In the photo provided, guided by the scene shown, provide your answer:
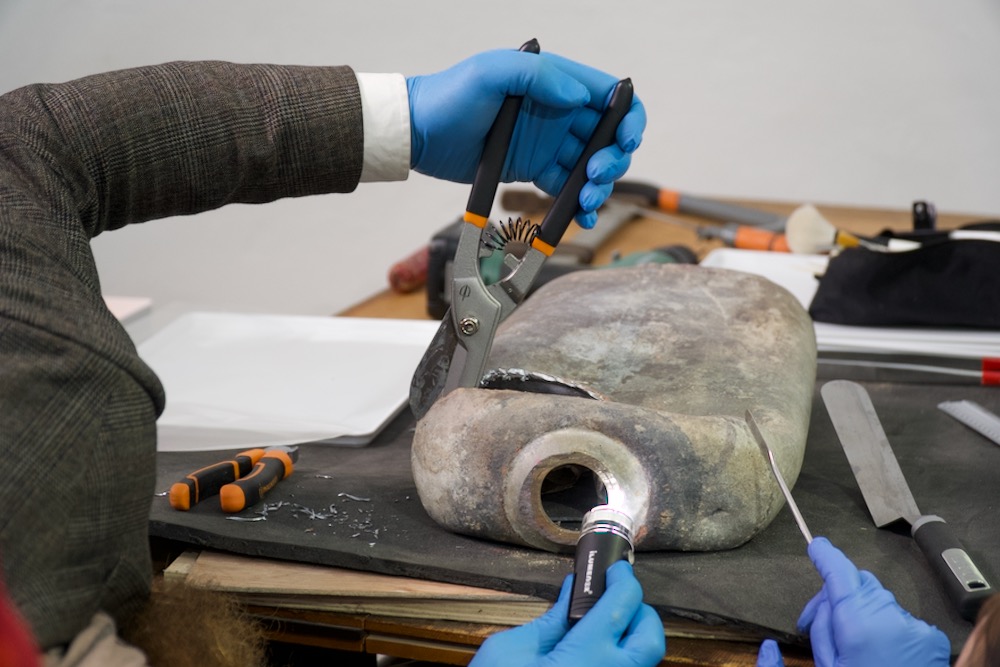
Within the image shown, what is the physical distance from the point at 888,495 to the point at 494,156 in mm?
505

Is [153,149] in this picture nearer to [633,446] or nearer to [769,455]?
[633,446]

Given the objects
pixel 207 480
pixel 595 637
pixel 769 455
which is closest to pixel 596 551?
pixel 595 637

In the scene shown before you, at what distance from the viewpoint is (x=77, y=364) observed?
25.8 inches

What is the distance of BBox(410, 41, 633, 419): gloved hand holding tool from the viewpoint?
39.2 inches

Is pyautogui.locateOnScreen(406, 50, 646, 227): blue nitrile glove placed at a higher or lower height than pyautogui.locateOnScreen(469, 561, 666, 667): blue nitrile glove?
higher

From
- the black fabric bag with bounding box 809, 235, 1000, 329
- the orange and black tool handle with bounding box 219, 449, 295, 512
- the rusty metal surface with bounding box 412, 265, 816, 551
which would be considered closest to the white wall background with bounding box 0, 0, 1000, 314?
the black fabric bag with bounding box 809, 235, 1000, 329

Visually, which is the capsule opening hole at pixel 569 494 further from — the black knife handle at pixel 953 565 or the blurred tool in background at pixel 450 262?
the blurred tool in background at pixel 450 262

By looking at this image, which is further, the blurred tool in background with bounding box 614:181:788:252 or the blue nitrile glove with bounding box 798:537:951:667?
the blurred tool in background with bounding box 614:181:788:252

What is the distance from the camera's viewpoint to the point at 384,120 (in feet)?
3.28

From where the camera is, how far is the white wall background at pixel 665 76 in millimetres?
2746

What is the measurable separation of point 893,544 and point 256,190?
67 cm

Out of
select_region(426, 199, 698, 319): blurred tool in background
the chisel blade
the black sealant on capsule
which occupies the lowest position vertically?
select_region(426, 199, 698, 319): blurred tool in background

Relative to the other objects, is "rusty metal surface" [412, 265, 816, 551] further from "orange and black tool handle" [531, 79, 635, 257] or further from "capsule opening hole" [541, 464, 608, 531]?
"orange and black tool handle" [531, 79, 635, 257]

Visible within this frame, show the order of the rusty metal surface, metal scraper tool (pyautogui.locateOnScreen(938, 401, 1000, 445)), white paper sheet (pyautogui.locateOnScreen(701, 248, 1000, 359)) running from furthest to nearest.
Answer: white paper sheet (pyautogui.locateOnScreen(701, 248, 1000, 359)) → metal scraper tool (pyautogui.locateOnScreen(938, 401, 1000, 445)) → the rusty metal surface
